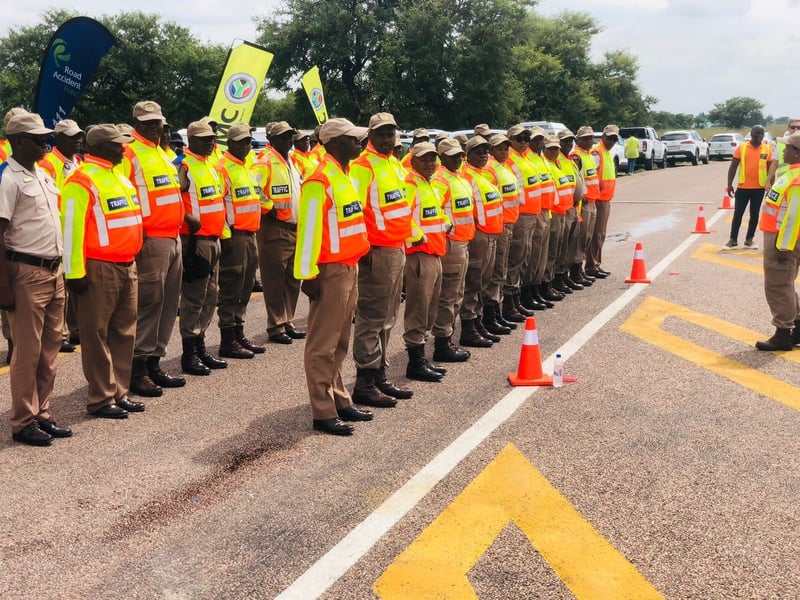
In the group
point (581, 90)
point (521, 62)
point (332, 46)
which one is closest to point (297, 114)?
point (332, 46)

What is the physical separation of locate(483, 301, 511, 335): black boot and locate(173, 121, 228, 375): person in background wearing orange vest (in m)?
2.93

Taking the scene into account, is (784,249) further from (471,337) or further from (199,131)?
(199,131)

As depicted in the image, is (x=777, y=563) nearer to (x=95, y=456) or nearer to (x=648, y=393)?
(x=648, y=393)

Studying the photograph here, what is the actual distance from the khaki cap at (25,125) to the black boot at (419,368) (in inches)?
136

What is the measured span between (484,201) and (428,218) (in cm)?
138

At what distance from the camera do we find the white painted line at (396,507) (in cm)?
408

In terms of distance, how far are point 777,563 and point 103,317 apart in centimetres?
481

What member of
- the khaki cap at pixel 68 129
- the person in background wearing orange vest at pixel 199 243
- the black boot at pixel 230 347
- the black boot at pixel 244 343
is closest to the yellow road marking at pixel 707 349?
the black boot at pixel 244 343

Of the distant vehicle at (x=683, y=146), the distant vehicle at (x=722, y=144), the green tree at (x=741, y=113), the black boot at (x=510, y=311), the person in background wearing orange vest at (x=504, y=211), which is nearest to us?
the person in background wearing orange vest at (x=504, y=211)

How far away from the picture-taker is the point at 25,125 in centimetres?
589

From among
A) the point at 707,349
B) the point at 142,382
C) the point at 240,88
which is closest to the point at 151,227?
the point at 142,382

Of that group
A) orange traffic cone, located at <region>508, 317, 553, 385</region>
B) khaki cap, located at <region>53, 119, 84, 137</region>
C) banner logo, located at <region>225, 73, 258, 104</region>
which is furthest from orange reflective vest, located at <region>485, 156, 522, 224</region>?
khaki cap, located at <region>53, 119, 84, 137</region>

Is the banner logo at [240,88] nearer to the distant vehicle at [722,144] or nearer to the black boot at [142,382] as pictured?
the black boot at [142,382]

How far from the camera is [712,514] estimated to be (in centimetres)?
482
